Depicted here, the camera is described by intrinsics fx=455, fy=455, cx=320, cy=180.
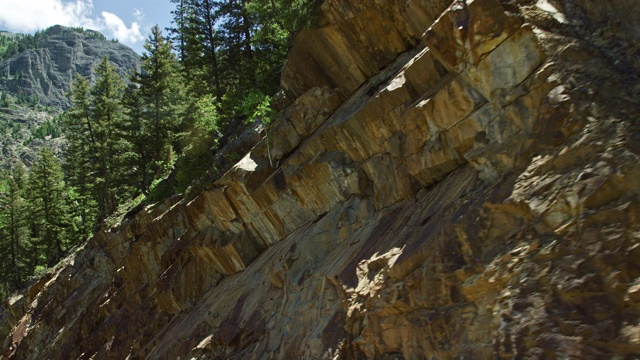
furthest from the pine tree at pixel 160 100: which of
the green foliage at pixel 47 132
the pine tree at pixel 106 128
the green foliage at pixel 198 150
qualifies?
the green foliage at pixel 47 132

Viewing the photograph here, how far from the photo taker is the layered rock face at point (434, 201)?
6996mm

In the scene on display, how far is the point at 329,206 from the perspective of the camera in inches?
Answer: 587

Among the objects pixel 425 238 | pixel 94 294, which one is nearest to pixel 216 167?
pixel 425 238

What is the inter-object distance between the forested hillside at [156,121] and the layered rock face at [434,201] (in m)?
2.71

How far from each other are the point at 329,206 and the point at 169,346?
8.42m

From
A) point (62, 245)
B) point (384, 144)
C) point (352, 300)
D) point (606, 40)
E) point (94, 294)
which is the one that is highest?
point (62, 245)

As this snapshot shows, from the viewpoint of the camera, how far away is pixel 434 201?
409 inches

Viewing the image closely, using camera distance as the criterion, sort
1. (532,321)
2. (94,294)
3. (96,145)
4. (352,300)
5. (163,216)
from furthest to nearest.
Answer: (96,145) → (94,294) → (163,216) → (352,300) → (532,321)

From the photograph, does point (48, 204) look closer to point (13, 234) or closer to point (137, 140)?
point (13, 234)

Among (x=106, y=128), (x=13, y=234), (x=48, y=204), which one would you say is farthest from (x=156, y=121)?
(x=13, y=234)

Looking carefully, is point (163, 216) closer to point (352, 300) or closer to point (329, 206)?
point (329, 206)

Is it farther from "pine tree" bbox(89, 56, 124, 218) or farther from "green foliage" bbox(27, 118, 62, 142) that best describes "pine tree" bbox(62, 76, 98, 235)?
"green foliage" bbox(27, 118, 62, 142)

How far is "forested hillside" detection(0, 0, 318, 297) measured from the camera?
866 inches

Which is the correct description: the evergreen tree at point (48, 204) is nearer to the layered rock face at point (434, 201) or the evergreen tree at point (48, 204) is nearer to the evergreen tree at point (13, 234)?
the evergreen tree at point (13, 234)
